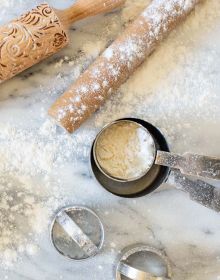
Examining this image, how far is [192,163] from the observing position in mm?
1114

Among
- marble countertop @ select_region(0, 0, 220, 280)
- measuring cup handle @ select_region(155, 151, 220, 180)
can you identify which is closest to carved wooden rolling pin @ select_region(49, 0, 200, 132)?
marble countertop @ select_region(0, 0, 220, 280)

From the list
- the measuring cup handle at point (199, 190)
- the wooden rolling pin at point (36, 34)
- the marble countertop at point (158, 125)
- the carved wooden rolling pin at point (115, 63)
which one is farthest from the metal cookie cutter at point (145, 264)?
the wooden rolling pin at point (36, 34)

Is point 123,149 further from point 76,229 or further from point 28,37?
point 28,37

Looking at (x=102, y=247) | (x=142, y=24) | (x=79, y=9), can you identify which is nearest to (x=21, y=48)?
(x=79, y=9)

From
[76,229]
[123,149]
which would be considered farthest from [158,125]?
[76,229]

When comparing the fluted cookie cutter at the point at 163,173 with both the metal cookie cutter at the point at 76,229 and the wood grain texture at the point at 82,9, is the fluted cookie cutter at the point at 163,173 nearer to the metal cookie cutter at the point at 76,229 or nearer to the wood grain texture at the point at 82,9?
the metal cookie cutter at the point at 76,229

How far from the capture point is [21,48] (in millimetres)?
1101

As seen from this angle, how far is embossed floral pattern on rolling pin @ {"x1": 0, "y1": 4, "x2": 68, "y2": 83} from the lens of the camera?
3.59 feet

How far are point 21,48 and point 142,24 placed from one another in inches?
9.6

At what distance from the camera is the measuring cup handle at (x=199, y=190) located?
1144mm

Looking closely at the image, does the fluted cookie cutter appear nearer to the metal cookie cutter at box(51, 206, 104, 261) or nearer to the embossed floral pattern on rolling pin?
the metal cookie cutter at box(51, 206, 104, 261)

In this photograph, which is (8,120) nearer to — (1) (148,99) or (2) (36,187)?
(2) (36,187)

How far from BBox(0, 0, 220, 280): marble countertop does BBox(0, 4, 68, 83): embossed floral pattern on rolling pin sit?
79 millimetres

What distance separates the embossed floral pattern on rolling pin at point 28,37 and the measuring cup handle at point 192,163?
306 millimetres
